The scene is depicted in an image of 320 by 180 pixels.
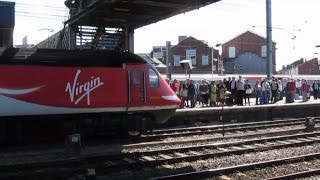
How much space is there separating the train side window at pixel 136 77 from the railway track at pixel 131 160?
3278mm

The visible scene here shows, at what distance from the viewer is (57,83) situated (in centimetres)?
1457

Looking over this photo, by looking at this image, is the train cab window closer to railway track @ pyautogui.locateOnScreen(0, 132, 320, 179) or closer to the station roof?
the station roof

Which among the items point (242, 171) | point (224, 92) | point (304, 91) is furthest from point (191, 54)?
Result: point (242, 171)

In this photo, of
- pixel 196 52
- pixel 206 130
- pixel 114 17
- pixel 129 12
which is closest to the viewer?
pixel 206 130

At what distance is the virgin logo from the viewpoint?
1475cm

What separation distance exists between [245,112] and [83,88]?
418 inches

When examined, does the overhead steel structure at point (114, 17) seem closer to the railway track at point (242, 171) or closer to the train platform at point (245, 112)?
the train platform at point (245, 112)

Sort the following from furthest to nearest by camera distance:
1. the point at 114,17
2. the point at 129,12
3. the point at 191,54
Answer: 1. the point at 191,54
2. the point at 114,17
3. the point at 129,12

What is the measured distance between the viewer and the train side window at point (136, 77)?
15641 millimetres

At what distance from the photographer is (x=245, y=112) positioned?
919 inches

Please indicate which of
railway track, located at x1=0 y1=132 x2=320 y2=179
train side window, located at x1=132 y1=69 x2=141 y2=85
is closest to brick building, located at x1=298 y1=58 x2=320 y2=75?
railway track, located at x1=0 y1=132 x2=320 y2=179

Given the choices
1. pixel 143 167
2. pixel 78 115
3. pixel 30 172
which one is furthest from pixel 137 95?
pixel 30 172

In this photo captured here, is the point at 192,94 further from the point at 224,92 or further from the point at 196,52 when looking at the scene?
the point at 196,52

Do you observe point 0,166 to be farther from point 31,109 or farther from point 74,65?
point 74,65
